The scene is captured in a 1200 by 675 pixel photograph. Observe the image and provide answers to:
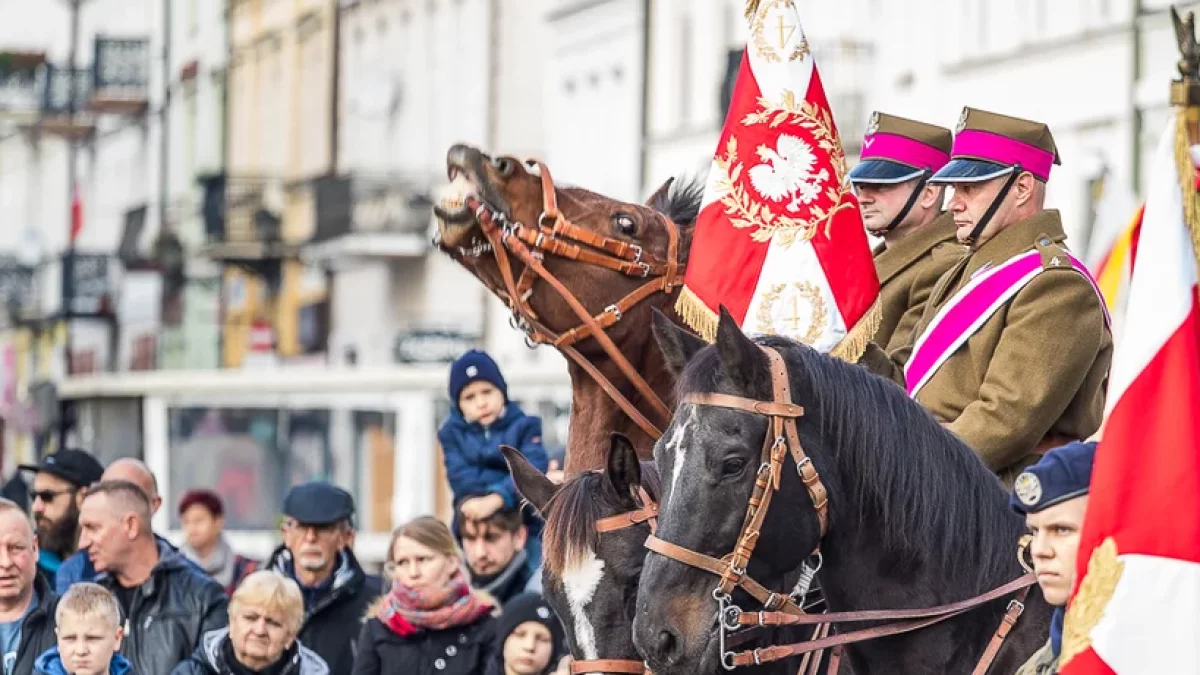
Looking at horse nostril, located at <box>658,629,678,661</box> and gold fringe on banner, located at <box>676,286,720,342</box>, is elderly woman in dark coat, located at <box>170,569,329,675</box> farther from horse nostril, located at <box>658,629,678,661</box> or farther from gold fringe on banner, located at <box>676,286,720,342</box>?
horse nostril, located at <box>658,629,678,661</box>

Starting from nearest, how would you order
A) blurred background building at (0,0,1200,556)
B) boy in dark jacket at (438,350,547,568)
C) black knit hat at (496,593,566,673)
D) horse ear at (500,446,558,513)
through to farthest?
horse ear at (500,446,558,513) < black knit hat at (496,593,566,673) < boy in dark jacket at (438,350,547,568) < blurred background building at (0,0,1200,556)

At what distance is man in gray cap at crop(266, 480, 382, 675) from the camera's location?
10.9 metres

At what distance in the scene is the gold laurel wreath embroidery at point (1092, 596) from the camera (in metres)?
5.44

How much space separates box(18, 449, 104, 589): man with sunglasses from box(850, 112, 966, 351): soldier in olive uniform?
16.1 ft

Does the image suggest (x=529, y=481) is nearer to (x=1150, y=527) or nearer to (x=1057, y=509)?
(x=1057, y=509)

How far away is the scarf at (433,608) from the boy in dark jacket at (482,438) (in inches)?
25.0

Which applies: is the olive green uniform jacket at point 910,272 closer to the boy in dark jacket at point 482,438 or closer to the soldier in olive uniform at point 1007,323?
the soldier in olive uniform at point 1007,323

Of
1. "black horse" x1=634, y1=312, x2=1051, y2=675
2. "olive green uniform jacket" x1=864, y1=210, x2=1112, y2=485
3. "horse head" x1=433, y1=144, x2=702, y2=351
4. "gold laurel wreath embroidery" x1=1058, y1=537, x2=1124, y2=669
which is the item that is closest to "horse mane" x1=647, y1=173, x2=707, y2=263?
"horse head" x1=433, y1=144, x2=702, y2=351

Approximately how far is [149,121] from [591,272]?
51.8 metres

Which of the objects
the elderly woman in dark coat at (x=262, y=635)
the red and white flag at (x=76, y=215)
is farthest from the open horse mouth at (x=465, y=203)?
the red and white flag at (x=76, y=215)

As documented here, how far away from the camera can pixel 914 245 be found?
859 cm

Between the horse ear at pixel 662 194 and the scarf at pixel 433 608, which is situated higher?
the horse ear at pixel 662 194

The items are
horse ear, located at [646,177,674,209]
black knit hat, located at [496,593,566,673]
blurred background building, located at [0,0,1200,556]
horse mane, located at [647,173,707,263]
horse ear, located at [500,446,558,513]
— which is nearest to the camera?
horse ear, located at [500,446,558,513]

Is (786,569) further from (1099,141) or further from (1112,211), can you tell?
(1099,141)
